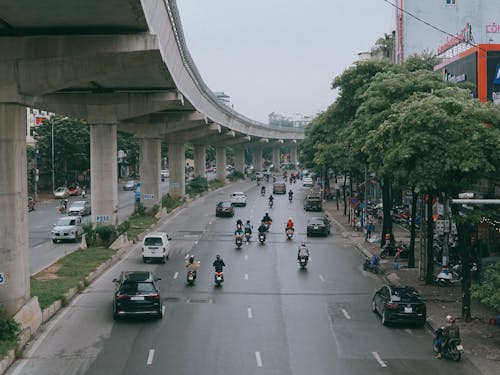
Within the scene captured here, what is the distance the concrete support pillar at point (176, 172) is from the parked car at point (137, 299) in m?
51.2

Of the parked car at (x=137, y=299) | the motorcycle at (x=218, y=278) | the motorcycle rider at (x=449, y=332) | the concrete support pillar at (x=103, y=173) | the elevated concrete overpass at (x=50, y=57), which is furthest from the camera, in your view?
the concrete support pillar at (x=103, y=173)

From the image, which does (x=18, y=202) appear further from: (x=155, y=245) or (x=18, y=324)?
(x=155, y=245)

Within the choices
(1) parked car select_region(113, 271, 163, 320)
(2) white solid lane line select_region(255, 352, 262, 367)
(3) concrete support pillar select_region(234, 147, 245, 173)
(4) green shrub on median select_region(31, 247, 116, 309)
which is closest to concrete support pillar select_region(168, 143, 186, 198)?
(4) green shrub on median select_region(31, 247, 116, 309)

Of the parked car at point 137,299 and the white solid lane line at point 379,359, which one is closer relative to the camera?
the white solid lane line at point 379,359

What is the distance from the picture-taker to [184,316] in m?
24.9

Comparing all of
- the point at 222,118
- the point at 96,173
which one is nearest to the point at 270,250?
the point at 96,173

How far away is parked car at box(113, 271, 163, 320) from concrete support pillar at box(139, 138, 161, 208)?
37796 mm

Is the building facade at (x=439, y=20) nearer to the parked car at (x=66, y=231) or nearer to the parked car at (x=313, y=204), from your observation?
the parked car at (x=313, y=204)

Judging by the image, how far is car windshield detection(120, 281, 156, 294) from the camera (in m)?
23.7

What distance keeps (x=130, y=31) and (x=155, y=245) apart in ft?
50.5

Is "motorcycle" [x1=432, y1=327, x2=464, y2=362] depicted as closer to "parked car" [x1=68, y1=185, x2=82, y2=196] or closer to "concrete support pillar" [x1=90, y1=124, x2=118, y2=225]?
"concrete support pillar" [x1=90, y1=124, x2=118, y2=225]

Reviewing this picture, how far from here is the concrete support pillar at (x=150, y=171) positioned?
61.6m

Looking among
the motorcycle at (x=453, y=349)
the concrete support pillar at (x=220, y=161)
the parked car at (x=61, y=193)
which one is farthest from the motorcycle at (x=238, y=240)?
the concrete support pillar at (x=220, y=161)

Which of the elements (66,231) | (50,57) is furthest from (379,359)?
(66,231)
